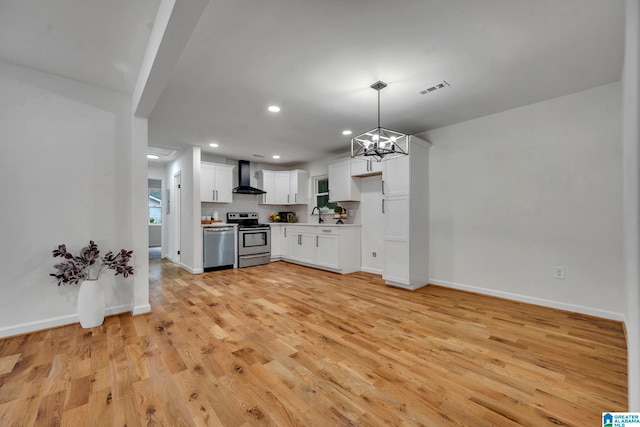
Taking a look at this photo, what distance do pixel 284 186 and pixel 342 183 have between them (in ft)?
6.22

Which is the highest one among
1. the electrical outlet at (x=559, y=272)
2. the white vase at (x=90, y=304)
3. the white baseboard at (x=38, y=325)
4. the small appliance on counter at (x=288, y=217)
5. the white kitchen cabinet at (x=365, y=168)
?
the white kitchen cabinet at (x=365, y=168)

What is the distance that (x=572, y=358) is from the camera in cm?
202

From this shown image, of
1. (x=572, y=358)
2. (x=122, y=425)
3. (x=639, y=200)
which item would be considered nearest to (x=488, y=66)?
(x=639, y=200)

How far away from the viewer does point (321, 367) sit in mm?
1891

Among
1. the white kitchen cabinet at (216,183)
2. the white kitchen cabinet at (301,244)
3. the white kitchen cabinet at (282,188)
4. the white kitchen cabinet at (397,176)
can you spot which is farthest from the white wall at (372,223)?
the white kitchen cabinet at (216,183)

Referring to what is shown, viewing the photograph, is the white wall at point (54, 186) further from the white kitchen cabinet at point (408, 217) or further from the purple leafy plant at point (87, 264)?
the white kitchen cabinet at point (408, 217)

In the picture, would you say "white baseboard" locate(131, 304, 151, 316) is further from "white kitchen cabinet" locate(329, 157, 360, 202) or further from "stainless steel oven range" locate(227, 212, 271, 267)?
"white kitchen cabinet" locate(329, 157, 360, 202)

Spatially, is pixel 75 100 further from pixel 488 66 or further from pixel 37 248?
pixel 488 66

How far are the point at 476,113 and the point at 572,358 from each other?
2868 mm

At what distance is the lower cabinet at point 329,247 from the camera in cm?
498

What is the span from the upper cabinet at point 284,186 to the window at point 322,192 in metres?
0.29

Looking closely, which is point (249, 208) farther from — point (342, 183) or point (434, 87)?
point (434, 87)

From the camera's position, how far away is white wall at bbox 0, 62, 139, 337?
2404 mm

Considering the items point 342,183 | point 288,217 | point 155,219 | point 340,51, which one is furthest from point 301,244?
point 155,219
